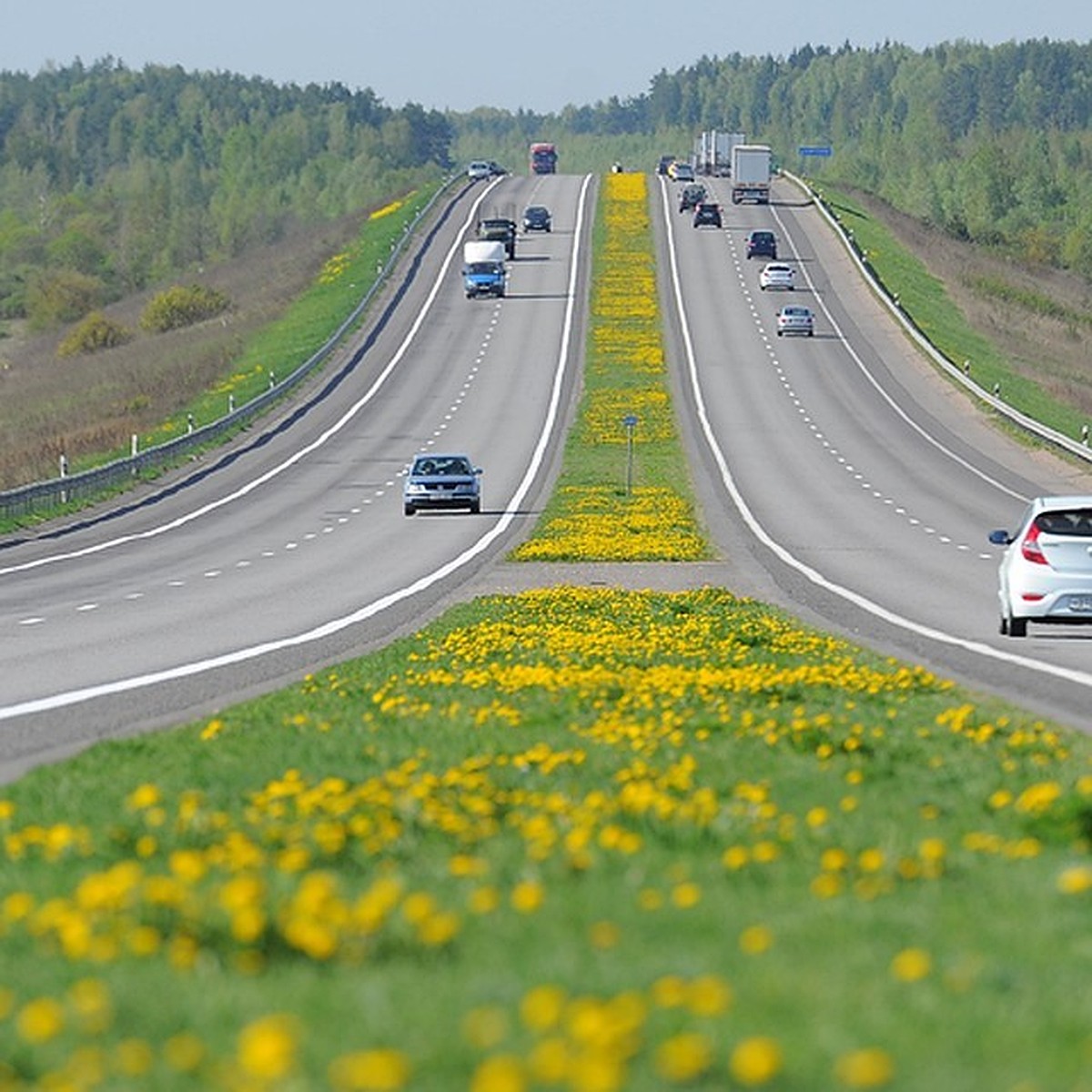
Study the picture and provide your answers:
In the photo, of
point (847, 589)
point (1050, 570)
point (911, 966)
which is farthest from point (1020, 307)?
point (911, 966)

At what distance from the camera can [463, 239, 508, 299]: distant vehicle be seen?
373 ft

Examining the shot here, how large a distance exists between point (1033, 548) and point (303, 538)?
2538 cm

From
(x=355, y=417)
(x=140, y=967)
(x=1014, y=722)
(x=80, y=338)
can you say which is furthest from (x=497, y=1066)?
(x=80, y=338)

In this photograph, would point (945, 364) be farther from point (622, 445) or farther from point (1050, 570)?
point (1050, 570)

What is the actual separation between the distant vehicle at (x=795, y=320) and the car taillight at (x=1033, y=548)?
75.5 metres

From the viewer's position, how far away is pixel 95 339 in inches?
5359

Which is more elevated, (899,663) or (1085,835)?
(1085,835)

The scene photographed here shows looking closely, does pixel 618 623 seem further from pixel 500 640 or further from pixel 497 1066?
pixel 497 1066

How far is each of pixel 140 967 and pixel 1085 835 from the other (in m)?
4.47

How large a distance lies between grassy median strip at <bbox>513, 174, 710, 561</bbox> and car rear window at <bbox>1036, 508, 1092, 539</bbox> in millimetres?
15694

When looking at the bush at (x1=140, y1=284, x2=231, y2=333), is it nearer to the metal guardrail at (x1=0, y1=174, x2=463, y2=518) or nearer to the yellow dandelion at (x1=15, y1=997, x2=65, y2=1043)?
the metal guardrail at (x1=0, y1=174, x2=463, y2=518)

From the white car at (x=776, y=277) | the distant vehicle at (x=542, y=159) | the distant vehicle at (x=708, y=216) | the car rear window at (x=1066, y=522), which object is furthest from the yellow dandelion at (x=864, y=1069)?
the distant vehicle at (x=542, y=159)

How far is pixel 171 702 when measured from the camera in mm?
18594

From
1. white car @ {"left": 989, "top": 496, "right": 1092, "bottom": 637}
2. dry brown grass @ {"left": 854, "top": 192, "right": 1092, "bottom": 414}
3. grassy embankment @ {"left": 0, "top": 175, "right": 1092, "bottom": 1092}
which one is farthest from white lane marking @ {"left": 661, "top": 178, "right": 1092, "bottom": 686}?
dry brown grass @ {"left": 854, "top": 192, "right": 1092, "bottom": 414}
